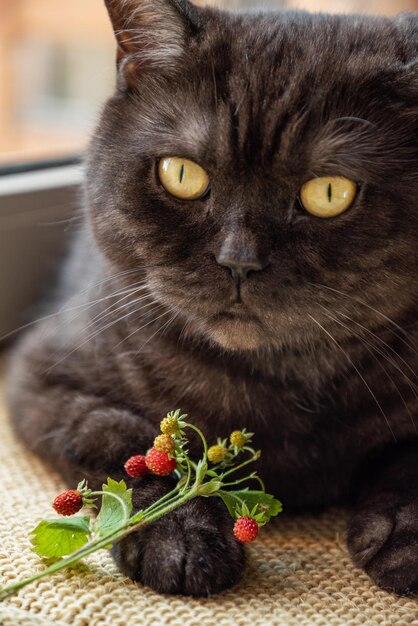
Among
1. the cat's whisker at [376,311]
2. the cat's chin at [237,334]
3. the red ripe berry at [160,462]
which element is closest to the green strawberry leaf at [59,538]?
the red ripe berry at [160,462]

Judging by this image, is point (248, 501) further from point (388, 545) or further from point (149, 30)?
point (149, 30)

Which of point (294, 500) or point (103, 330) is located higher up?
point (103, 330)

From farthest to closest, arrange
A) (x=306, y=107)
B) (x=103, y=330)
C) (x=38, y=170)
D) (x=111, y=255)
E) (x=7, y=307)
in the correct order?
(x=38, y=170) < (x=7, y=307) < (x=103, y=330) < (x=111, y=255) < (x=306, y=107)

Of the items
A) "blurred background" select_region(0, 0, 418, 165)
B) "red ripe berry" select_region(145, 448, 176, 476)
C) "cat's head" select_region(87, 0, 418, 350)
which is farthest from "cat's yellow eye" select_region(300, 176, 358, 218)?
"blurred background" select_region(0, 0, 418, 165)

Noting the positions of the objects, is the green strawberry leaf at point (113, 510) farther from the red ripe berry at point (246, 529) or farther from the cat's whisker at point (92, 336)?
the cat's whisker at point (92, 336)

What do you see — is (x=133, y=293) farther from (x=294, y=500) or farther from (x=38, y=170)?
(x=38, y=170)

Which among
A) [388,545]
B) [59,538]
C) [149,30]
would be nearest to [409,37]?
[149,30]

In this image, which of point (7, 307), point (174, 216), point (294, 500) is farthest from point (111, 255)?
point (7, 307)
